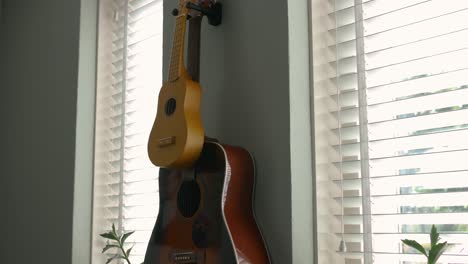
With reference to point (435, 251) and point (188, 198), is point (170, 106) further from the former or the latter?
point (435, 251)

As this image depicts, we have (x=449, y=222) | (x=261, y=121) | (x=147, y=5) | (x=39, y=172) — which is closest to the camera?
(x=449, y=222)

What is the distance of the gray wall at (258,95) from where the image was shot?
→ 1.45 m

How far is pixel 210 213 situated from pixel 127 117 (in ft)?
3.19

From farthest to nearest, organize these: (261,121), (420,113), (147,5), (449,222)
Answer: (147,5)
(261,121)
(420,113)
(449,222)

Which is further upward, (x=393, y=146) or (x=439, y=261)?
(x=393, y=146)

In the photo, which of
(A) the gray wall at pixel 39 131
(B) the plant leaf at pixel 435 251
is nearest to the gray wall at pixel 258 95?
(B) the plant leaf at pixel 435 251

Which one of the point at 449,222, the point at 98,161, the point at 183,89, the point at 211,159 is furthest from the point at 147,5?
the point at 449,222

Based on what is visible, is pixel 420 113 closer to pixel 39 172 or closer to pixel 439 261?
pixel 439 261

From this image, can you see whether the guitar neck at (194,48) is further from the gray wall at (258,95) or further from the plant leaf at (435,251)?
the plant leaf at (435,251)

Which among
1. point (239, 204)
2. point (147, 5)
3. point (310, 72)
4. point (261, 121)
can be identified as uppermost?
point (147, 5)

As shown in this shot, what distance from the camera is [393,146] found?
1.42m

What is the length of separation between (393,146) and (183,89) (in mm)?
559

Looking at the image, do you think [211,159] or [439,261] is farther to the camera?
[211,159]

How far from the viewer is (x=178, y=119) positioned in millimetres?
1520
